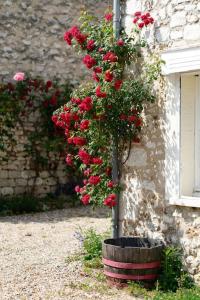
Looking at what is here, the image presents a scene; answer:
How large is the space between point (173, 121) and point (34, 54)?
5.92 meters

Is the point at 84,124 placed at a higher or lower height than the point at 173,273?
higher

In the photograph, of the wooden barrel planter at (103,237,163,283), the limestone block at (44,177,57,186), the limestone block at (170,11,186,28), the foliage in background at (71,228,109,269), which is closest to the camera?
the wooden barrel planter at (103,237,163,283)

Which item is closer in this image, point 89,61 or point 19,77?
point 89,61

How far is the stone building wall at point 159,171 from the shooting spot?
16.7ft

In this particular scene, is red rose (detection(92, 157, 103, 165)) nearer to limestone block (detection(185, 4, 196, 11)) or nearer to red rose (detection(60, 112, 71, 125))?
red rose (detection(60, 112, 71, 125))

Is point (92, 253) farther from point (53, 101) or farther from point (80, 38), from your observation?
point (53, 101)

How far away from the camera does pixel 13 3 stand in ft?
33.9

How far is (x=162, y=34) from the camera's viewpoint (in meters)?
5.42

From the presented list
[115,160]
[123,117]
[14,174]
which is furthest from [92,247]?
[14,174]

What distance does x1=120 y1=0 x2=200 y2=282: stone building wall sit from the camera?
5102mm

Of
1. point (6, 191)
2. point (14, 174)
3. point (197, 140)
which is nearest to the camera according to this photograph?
point (197, 140)

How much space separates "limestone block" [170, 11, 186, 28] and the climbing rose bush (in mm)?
218

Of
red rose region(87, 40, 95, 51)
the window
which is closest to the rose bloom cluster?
red rose region(87, 40, 95, 51)

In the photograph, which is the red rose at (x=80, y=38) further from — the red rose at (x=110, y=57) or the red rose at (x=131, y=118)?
the red rose at (x=131, y=118)
